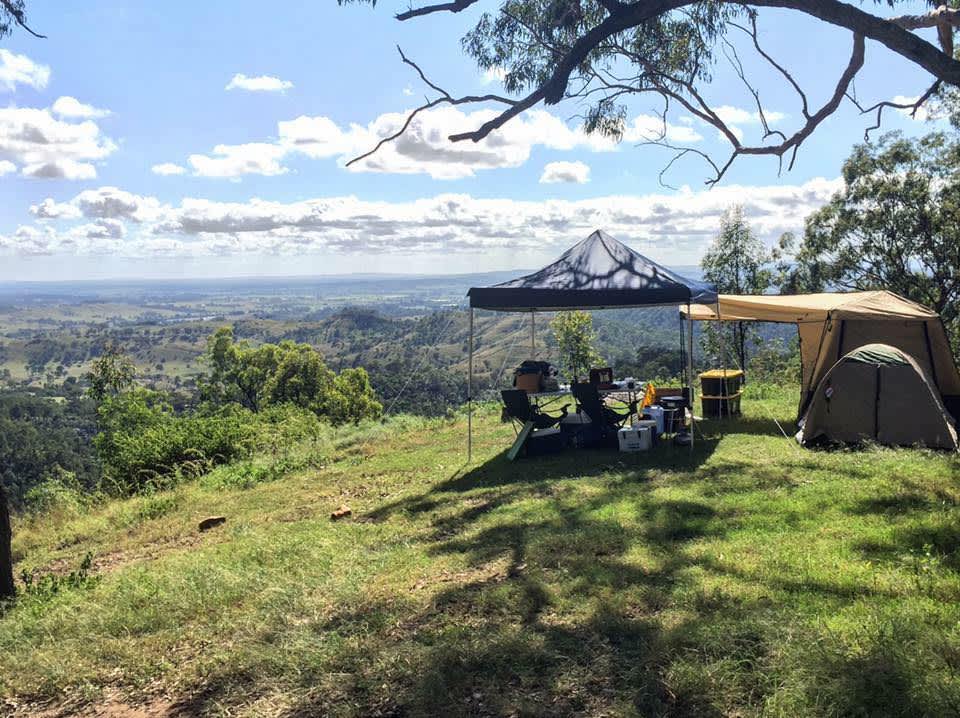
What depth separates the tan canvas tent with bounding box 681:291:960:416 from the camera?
315 inches

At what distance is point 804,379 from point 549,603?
7252 millimetres

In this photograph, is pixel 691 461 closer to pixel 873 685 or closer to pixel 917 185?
pixel 873 685

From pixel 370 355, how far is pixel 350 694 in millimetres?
89315

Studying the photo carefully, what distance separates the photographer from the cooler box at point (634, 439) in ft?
25.6

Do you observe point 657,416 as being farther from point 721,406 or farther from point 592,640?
point 592,640

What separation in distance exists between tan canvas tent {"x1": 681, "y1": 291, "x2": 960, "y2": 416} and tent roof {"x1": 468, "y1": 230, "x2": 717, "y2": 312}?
31.1 inches

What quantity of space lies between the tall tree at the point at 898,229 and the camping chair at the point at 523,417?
13.7 meters

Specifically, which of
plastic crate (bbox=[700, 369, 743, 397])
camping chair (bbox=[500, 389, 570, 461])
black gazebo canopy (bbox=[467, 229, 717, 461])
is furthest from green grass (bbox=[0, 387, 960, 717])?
plastic crate (bbox=[700, 369, 743, 397])

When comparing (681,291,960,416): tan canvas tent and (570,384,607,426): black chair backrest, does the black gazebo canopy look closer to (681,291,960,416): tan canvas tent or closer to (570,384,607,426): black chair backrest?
(681,291,960,416): tan canvas tent

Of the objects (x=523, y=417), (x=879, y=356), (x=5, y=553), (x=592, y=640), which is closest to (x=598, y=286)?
(x=523, y=417)

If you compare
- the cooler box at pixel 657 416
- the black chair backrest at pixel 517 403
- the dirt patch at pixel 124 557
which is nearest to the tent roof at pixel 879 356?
the cooler box at pixel 657 416

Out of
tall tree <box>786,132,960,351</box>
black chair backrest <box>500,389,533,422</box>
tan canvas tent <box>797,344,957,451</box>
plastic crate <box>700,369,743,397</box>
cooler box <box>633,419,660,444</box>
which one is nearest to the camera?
tan canvas tent <box>797,344,957,451</box>

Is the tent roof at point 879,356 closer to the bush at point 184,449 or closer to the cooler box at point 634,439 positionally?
the cooler box at point 634,439

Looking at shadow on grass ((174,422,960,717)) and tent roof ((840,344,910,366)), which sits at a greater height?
tent roof ((840,344,910,366))
